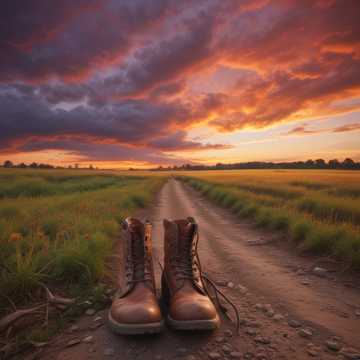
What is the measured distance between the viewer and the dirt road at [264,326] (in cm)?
178

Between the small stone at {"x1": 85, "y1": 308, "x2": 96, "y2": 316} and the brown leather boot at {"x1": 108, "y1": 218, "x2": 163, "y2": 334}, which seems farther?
the small stone at {"x1": 85, "y1": 308, "x2": 96, "y2": 316}

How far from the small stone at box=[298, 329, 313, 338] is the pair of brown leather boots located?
0.74 metres

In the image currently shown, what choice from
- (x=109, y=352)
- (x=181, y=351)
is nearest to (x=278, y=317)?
(x=181, y=351)

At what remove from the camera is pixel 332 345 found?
1862 mm

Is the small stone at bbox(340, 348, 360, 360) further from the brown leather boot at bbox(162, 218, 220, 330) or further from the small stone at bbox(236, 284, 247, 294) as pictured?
the small stone at bbox(236, 284, 247, 294)

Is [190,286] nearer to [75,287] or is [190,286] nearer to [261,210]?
[75,287]

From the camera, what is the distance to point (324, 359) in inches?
67.5

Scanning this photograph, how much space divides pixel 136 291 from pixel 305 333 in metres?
1.52

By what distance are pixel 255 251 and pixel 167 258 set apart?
2927 millimetres

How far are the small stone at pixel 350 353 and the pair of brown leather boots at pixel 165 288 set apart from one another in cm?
95

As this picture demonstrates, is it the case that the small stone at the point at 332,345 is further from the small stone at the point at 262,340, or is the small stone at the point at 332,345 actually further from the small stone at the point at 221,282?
the small stone at the point at 221,282

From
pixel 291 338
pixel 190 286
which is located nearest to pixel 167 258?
pixel 190 286

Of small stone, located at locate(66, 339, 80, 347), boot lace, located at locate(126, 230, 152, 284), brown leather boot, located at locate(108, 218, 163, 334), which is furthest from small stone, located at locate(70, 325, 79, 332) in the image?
boot lace, located at locate(126, 230, 152, 284)

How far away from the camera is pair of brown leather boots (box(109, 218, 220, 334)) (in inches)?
75.3
